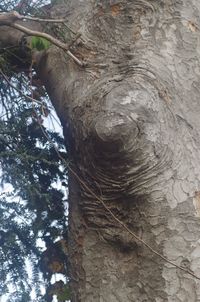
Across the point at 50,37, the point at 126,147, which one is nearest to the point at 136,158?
the point at 126,147

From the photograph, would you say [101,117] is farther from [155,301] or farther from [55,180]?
[55,180]

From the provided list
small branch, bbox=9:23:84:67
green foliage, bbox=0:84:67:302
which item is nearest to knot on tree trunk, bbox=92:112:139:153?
small branch, bbox=9:23:84:67

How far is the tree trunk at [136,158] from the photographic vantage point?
157 centimetres

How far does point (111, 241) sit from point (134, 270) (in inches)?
4.3

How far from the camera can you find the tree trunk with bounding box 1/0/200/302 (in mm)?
1568

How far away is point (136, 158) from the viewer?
1.61 metres

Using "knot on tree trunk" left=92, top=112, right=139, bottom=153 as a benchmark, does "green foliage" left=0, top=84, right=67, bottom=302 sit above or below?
above

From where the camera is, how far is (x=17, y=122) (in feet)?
7.89

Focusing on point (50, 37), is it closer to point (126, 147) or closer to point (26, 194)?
point (126, 147)

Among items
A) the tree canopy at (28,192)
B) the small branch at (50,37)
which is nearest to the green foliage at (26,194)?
the tree canopy at (28,192)

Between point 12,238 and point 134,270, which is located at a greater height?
point 12,238

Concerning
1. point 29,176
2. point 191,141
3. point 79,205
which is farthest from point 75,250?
point 29,176

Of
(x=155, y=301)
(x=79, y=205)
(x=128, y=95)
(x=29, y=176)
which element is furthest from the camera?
(x=29, y=176)

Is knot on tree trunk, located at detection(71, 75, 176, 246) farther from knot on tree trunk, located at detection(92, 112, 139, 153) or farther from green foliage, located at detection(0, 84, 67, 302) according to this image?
green foliage, located at detection(0, 84, 67, 302)
